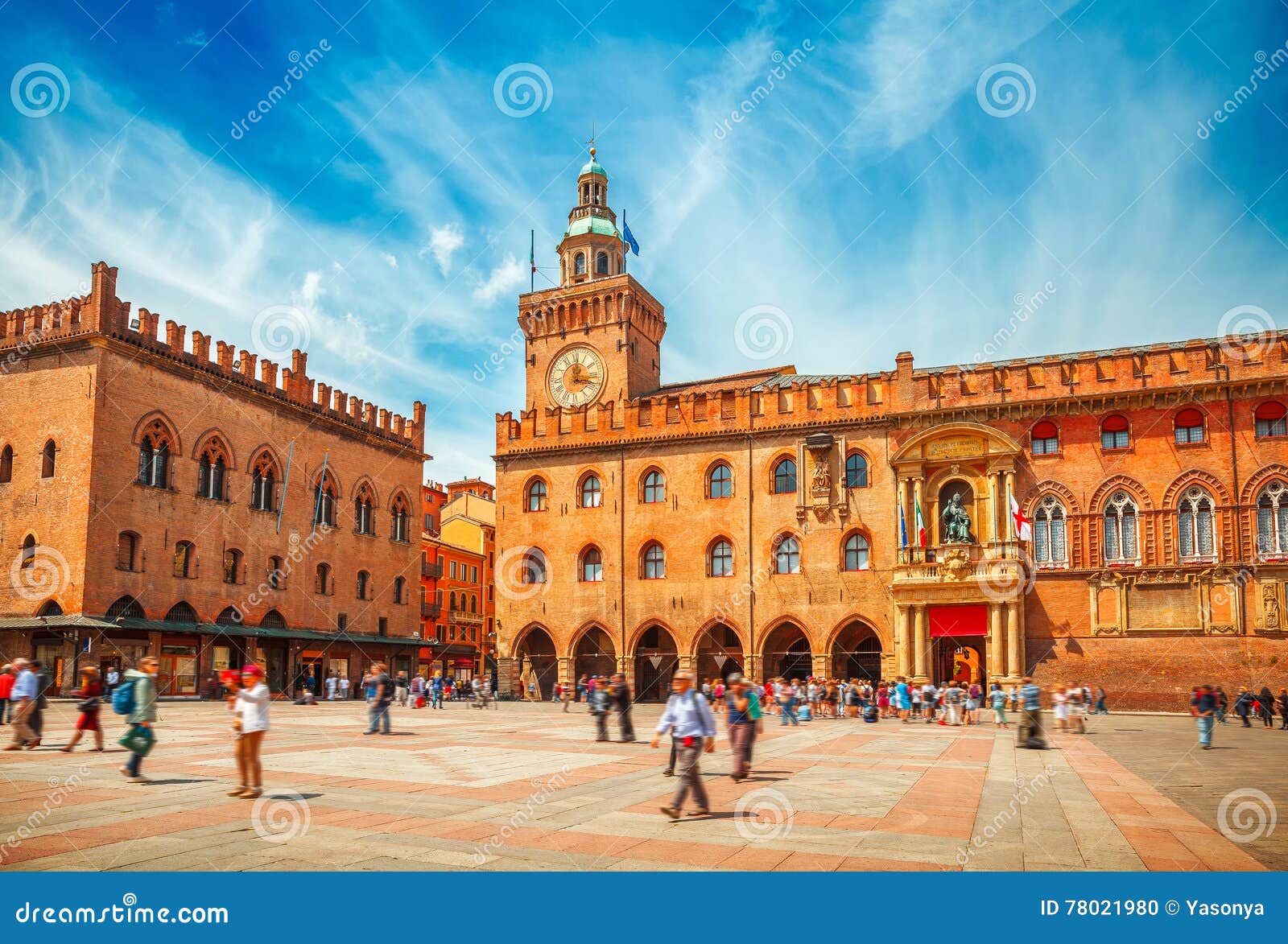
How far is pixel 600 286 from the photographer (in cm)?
5022

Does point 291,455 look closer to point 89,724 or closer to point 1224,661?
point 89,724

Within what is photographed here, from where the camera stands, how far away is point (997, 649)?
122 feet

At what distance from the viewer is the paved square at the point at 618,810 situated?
344 inches

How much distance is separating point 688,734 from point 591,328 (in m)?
40.2

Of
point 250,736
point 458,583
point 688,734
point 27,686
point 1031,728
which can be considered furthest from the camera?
point 458,583

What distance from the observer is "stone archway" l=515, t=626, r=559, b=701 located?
46.5m

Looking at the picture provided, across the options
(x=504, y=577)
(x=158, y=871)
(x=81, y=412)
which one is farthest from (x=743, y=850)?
(x=504, y=577)

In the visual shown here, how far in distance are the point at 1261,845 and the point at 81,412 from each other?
3756 cm

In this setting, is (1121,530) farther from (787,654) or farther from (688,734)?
(688,734)

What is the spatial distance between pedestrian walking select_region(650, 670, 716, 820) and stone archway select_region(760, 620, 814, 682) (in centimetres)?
3036

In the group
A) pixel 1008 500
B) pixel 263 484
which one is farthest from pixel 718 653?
pixel 263 484

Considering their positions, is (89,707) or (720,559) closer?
(89,707)

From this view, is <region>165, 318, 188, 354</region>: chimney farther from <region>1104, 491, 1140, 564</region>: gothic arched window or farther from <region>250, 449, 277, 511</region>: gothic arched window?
<region>1104, 491, 1140, 564</region>: gothic arched window

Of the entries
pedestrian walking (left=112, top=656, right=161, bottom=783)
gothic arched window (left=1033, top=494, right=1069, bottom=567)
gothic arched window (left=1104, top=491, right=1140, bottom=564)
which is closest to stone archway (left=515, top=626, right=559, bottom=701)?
gothic arched window (left=1033, top=494, right=1069, bottom=567)
